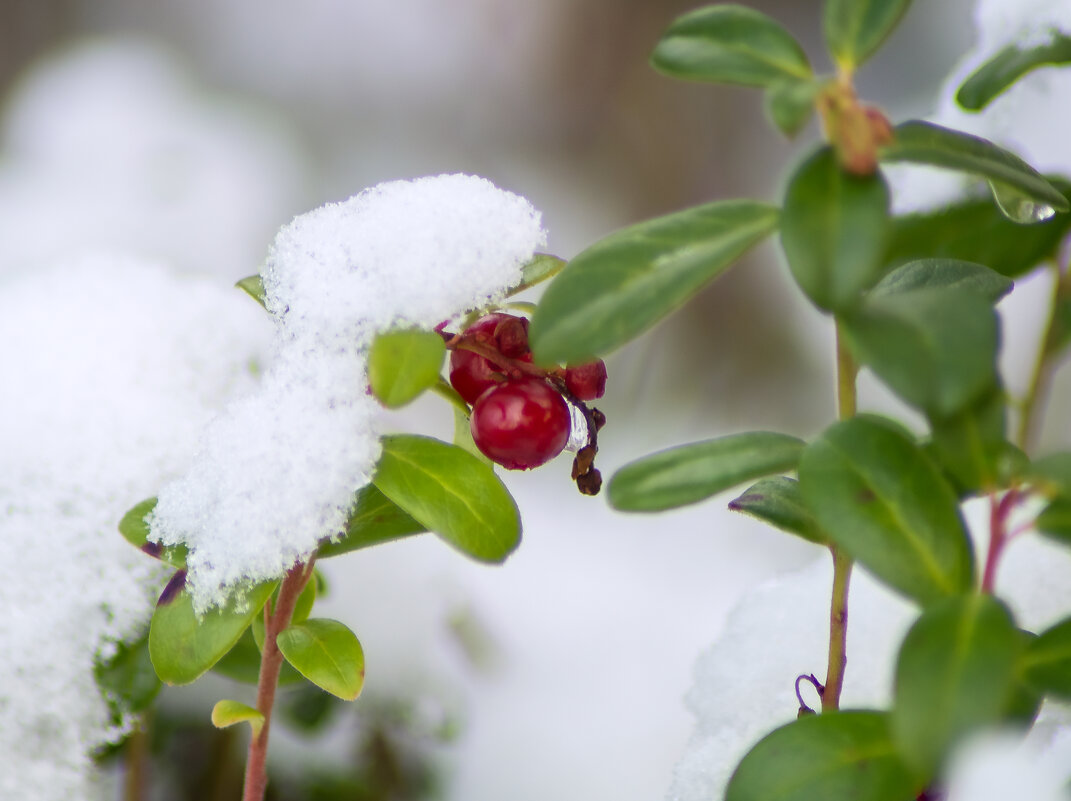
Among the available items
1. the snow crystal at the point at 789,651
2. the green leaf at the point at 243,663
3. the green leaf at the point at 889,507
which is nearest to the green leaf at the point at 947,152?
the green leaf at the point at 889,507

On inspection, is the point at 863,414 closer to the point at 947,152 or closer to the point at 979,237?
the point at 947,152

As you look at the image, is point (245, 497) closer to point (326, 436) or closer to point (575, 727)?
point (326, 436)

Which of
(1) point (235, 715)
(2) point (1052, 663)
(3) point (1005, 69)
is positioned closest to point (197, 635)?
(1) point (235, 715)

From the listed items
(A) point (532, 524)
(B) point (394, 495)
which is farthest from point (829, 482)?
(A) point (532, 524)

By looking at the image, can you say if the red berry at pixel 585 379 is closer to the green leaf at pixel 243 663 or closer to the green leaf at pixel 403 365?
the green leaf at pixel 403 365

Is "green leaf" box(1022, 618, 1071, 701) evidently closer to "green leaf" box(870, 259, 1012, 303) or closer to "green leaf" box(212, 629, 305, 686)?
"green leaf" box(870, 259, 1012, 303)
